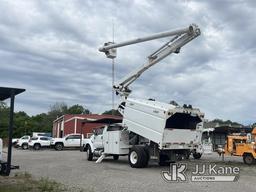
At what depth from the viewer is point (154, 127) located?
20.2m

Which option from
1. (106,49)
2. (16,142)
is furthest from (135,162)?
(16,142)

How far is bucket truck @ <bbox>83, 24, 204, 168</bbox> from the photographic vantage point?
2008 cm

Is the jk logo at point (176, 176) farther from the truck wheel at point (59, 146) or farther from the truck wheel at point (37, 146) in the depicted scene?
the truck wheel at point (37, 146)

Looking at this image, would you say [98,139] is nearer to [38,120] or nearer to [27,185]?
[27,185]

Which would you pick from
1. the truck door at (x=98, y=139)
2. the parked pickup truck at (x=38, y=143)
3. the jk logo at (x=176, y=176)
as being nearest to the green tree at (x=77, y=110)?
the parked pickup truck at (x=38, y=143)

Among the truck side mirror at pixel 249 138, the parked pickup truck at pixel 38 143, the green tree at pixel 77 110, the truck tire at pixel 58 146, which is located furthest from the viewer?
the green tree at pixel 77 110

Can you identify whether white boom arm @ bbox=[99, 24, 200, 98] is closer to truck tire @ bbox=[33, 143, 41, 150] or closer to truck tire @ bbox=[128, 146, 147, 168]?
truck tire @ bbox=[128, 146, 147, 168]

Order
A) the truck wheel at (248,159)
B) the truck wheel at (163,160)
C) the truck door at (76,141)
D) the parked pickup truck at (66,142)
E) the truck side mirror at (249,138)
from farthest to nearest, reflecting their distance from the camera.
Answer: the truck door at (76,141), the parked pickup truck at (66,142), the truck side mirror at (249,138), the truck wheel at (248,159), the truck wheel at (163,160)

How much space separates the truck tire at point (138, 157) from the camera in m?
20.9

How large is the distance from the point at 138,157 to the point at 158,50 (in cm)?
608

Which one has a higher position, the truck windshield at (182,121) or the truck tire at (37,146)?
the truck windshield at (182,121)

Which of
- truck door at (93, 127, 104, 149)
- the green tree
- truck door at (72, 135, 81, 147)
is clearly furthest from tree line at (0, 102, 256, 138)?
truck door at (93, 127, 104, 149)

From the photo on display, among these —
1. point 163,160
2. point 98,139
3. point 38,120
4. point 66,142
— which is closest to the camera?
point 163,160

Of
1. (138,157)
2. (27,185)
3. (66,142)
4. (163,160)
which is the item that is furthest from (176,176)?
(66,142)
